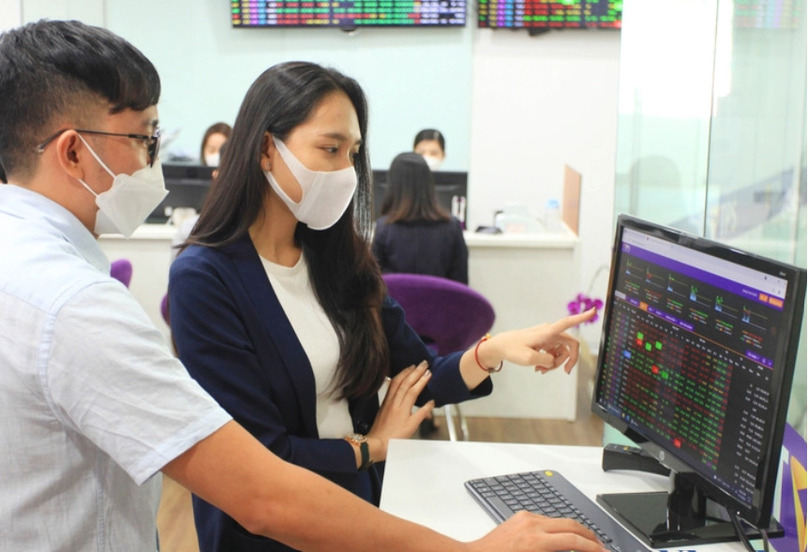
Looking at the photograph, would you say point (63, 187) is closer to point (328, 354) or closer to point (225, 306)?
point (225, 306)

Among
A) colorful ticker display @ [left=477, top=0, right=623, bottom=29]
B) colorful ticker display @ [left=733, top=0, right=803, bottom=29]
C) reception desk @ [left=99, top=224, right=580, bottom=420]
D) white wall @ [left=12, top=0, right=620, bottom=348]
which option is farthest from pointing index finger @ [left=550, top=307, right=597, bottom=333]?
colorful ticker display @ [left=477, top=0, right=623, bottom=29]

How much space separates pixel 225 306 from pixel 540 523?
2.27 feet

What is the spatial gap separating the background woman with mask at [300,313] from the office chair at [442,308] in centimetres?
144

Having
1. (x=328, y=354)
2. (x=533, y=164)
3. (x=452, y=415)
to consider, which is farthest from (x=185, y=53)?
(x=328, y=354)

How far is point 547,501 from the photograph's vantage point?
143cm

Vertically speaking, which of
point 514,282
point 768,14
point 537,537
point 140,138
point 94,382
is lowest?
point 514,282

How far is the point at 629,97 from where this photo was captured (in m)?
2.31

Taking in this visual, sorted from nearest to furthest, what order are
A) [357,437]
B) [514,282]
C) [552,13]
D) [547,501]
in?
[547,501]
[357,437]
[514,282]
[552,13]

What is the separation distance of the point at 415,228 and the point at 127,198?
2.62 metres

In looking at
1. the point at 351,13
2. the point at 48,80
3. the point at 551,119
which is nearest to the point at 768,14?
the point at 48,80

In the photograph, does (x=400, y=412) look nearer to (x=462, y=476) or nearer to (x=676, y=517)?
(x=462, y=476)

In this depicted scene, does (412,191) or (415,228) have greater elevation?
(412,191)

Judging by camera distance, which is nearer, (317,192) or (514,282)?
(317,192)

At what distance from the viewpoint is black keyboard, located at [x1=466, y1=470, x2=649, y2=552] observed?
4.36ft
